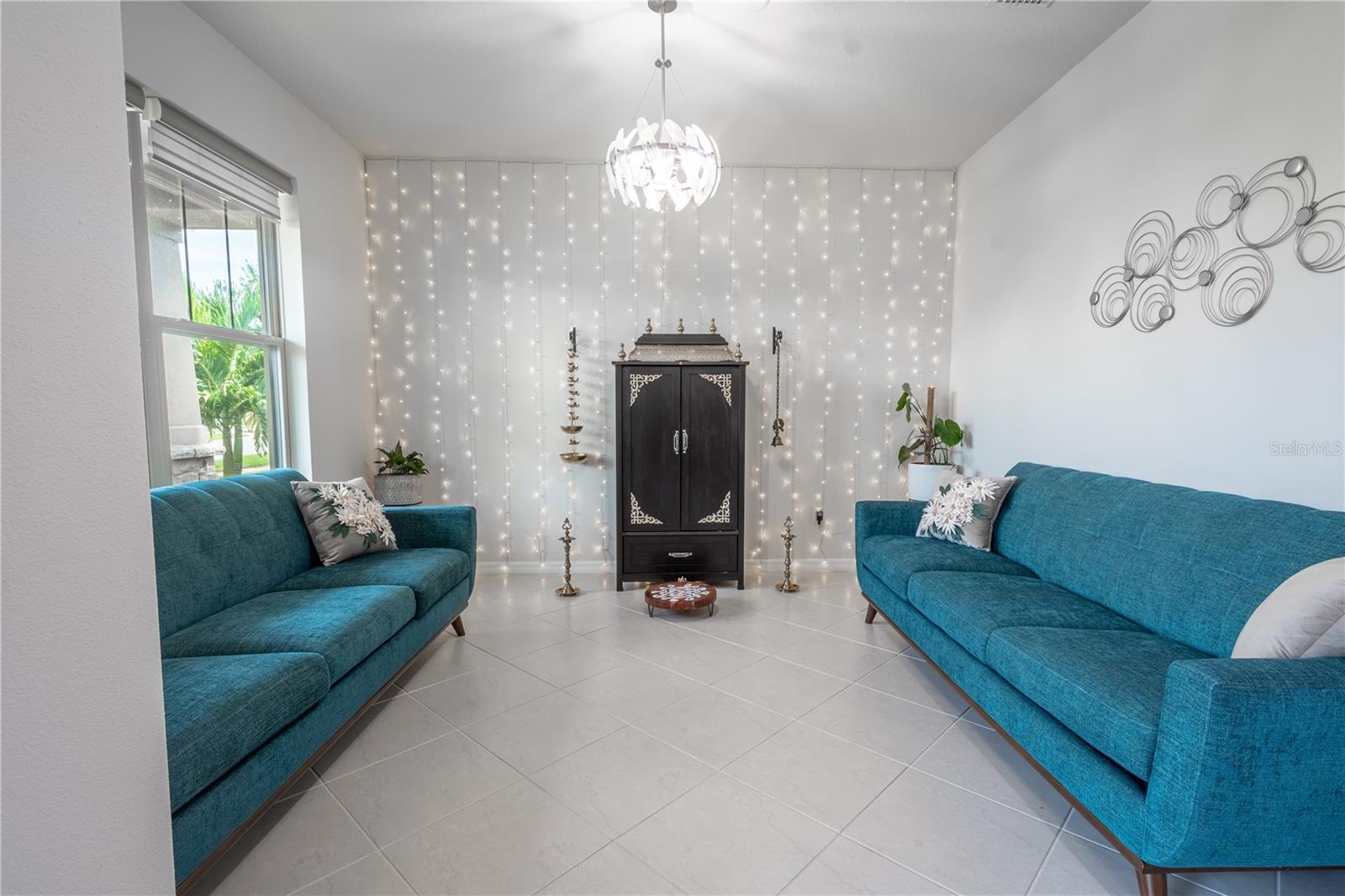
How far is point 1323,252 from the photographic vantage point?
1880 mm

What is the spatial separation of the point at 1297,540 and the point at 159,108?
4179mm

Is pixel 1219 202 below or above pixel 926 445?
above

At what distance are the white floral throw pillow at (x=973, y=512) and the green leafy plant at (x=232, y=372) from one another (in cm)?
358

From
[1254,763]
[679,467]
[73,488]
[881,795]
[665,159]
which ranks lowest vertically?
[881,795]

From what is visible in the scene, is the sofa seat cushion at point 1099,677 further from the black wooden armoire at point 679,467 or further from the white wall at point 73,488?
the black wooden armoire at point 679,467

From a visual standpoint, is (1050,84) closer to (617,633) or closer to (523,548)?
(617,633)

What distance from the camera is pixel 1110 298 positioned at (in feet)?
9.16

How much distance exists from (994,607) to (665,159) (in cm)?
218

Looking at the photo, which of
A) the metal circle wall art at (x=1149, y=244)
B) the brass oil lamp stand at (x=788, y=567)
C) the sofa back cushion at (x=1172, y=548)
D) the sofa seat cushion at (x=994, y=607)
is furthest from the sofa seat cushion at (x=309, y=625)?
the metal circle wall art at (x=1149, y=244)

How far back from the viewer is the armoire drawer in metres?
3.99

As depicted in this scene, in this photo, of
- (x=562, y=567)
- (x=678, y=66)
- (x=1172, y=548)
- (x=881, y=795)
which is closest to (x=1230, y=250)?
(x=1172, y=548)

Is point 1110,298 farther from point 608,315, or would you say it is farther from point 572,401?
point 572,401

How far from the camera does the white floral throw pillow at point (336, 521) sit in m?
2.73

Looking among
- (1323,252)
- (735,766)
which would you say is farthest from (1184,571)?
(735,766)
